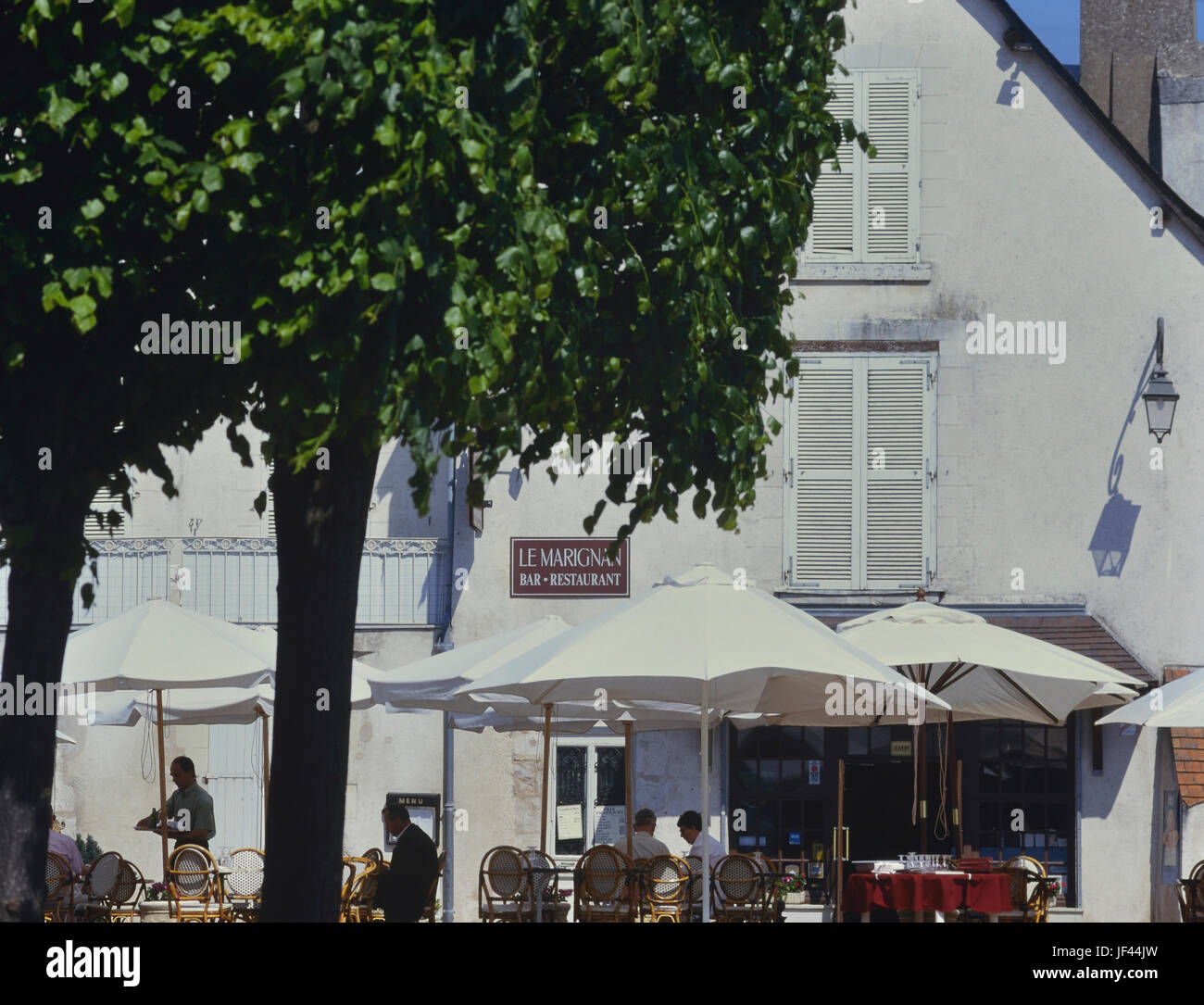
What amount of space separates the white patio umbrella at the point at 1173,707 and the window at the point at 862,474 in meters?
3.51

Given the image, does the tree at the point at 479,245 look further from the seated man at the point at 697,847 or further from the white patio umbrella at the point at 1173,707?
the white patio umbrella at the point at 1173,707

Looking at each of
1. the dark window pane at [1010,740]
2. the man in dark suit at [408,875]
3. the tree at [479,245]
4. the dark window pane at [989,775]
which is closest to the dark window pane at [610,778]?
the dark window pane at [989,775]

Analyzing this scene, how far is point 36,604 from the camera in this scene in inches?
329

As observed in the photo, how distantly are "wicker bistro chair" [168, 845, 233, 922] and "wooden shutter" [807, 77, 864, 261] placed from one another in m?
8.86

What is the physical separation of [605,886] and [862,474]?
21.7 feet

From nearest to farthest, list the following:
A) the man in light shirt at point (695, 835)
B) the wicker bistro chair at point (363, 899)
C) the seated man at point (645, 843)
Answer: the man in light shirt at point (695, 835) < the seated man at point (645, 843) < the wicker bistro chair at point (363, 899)

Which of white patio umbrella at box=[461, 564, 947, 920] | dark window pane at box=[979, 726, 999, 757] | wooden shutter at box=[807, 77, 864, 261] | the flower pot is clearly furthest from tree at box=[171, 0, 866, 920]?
dark window pane at box=[979, 726, 999, 757]

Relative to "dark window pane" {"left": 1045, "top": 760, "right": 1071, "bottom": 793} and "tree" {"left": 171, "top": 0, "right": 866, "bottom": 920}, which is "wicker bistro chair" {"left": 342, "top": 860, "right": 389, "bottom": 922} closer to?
"tree" {"left": 171, "top": 0, "right": 866, "bottom": 920}

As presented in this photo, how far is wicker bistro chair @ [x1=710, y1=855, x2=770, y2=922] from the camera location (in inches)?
505

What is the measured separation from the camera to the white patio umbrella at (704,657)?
34.0ft

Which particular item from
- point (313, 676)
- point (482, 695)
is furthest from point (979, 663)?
point (313, 676)

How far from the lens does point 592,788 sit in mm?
18031

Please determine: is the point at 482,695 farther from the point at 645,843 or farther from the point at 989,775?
the point at 989,775

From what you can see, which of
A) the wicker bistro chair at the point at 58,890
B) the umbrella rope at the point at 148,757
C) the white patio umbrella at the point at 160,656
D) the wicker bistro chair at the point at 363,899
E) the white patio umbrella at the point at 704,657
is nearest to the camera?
the white patio umbrella at the point at 704,657
